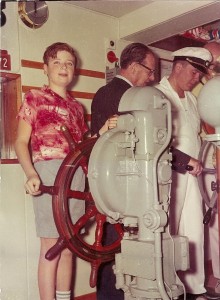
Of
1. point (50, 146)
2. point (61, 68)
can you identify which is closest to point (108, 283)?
point (50, 146)

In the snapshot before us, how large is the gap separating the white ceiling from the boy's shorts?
3.65 feet

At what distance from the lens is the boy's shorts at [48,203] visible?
1.74 metres

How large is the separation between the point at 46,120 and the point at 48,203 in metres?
0.39

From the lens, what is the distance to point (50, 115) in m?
1.80

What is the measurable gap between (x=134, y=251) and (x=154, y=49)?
2.01m

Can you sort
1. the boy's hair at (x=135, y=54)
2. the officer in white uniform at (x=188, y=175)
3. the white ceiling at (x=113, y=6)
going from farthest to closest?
the white ceiling at (x=113, y=6), the officer in white uniform at (x=188, y=175), the boy's hair at (x=135, y=54)

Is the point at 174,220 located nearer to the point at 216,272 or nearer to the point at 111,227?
the point at 111,227

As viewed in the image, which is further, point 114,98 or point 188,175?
point 188,175

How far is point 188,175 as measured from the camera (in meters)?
2.18

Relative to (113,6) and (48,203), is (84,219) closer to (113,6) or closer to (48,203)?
(48,203)

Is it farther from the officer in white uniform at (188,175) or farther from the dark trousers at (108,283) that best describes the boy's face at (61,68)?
the dark trousers at (108,283)

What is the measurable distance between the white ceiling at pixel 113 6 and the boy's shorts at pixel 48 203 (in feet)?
3.65

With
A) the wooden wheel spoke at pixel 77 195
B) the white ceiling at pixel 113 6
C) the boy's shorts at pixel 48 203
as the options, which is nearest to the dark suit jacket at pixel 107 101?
the boy's shorts at pixel 48 203

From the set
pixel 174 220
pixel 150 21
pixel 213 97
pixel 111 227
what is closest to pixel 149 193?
pixel 213 97
